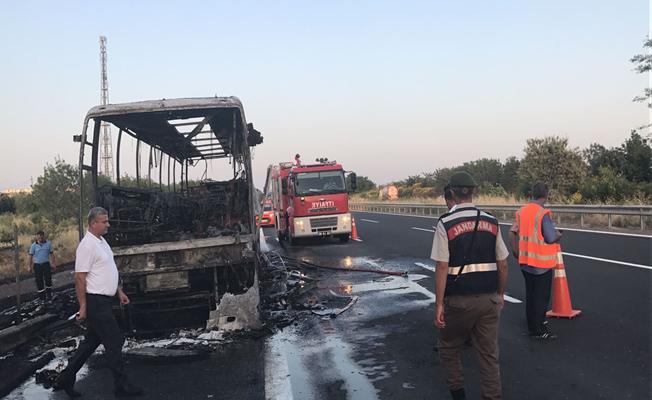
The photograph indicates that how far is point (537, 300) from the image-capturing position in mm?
6230

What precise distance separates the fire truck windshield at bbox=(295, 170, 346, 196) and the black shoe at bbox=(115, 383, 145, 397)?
13563 mm

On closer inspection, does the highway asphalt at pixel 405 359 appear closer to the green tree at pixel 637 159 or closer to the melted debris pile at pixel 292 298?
the melted debris pile at pixel 292 298

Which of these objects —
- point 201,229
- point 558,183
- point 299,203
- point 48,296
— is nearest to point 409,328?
point 201,229

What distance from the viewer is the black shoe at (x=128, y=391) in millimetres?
5078

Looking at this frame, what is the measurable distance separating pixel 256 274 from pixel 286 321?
2.58 ft

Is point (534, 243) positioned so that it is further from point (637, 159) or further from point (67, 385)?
point (637, 159)

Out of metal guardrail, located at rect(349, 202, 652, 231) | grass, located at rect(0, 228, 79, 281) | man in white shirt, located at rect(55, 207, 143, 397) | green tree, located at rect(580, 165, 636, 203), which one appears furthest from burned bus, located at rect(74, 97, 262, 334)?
green tree, located at rect(580, 165, 636, 203)

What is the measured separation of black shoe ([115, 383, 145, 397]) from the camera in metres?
5.08

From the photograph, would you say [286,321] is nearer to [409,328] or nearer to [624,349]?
[409,328]

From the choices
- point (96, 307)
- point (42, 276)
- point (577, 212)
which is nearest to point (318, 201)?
point (577, 212)

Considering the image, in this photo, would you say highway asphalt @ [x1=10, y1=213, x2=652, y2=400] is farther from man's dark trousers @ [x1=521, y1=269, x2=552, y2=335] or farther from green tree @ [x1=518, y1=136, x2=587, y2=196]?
green tree @ [x1=518, y1=136, x2=587, y2=196]

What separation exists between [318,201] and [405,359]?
12.9m

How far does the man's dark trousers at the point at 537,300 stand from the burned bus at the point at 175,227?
341 cm

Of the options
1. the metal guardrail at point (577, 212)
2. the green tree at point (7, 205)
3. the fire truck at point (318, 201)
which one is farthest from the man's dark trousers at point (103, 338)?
the green tree at point (7, 205)
